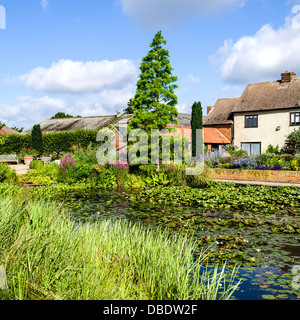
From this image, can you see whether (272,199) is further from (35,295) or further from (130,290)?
(35,295)

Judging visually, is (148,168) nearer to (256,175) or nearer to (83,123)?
(256,175)

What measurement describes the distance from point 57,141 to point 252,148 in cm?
1985

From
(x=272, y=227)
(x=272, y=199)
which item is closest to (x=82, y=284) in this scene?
(x=272, y=227)

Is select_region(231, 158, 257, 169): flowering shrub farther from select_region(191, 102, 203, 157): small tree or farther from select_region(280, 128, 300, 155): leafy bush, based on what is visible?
select_region(280, 128, 300, 155): leafy bush

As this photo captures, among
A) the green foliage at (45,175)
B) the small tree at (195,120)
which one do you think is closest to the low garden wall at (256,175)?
the green foliage at (45,175)

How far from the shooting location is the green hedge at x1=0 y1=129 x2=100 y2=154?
1286 inches

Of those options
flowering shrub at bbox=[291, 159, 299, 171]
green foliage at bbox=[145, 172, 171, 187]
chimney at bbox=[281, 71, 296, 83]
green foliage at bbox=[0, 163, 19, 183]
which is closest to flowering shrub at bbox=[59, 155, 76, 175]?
green foliage at bbox=[0, 163, 19, 183]

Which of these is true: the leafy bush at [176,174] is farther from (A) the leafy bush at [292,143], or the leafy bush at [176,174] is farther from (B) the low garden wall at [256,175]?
(A) the leafy bush at [292,143]

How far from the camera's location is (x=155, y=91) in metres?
18.9

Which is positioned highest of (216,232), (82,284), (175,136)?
(175,136)

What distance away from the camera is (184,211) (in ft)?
33.6

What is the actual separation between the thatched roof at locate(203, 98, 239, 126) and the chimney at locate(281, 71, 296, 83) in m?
5.17

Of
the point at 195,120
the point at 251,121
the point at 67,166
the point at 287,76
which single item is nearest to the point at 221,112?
the point at 251,121
